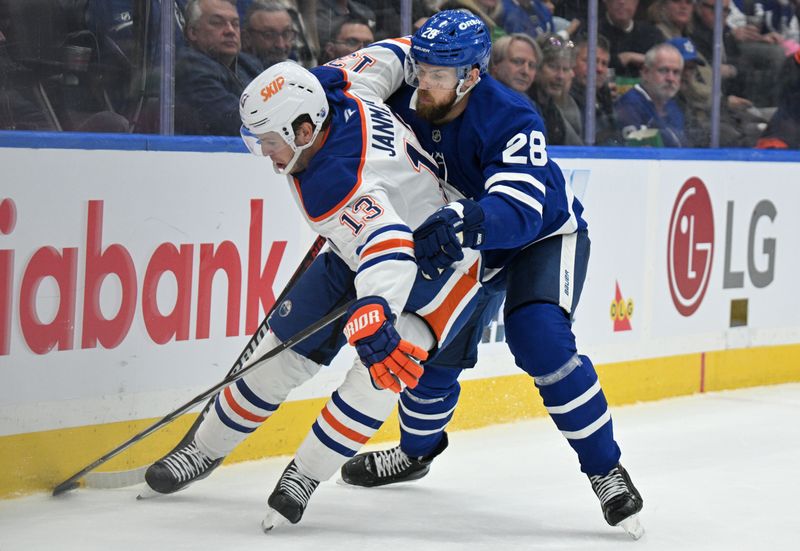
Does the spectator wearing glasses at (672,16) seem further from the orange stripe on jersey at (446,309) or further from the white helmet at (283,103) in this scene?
the white helmet at (283,103)

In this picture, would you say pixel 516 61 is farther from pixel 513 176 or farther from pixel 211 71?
pixel 513 176

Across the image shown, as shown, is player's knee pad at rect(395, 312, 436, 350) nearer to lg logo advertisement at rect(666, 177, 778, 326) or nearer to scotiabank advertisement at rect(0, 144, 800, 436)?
scotiabank advertisement at rect(0, 144, 800, 436)

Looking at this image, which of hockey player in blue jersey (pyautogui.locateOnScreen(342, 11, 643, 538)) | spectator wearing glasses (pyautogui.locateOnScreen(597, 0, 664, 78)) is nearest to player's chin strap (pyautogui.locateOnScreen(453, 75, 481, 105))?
hockey player in blue jersey (pyautogui.locateOnScreen(342, 11, 643, 538))

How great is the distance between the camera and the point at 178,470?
121 inches

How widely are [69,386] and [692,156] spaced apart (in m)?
2.66

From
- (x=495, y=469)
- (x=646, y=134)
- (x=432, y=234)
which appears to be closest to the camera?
(x=432, y=234)

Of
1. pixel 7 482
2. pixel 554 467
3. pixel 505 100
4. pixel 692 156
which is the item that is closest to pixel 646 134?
pixel 692 156

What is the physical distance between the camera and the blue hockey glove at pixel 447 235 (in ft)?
8.45

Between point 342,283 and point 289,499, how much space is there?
0.52 metres

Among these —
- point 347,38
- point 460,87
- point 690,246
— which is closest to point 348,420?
point 460,87

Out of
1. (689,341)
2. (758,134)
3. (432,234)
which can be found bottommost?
(689,341)

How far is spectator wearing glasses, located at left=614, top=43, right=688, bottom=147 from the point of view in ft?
15.6

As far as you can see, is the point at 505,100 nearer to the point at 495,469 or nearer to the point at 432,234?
the point at 432,234

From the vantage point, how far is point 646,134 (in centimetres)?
479
